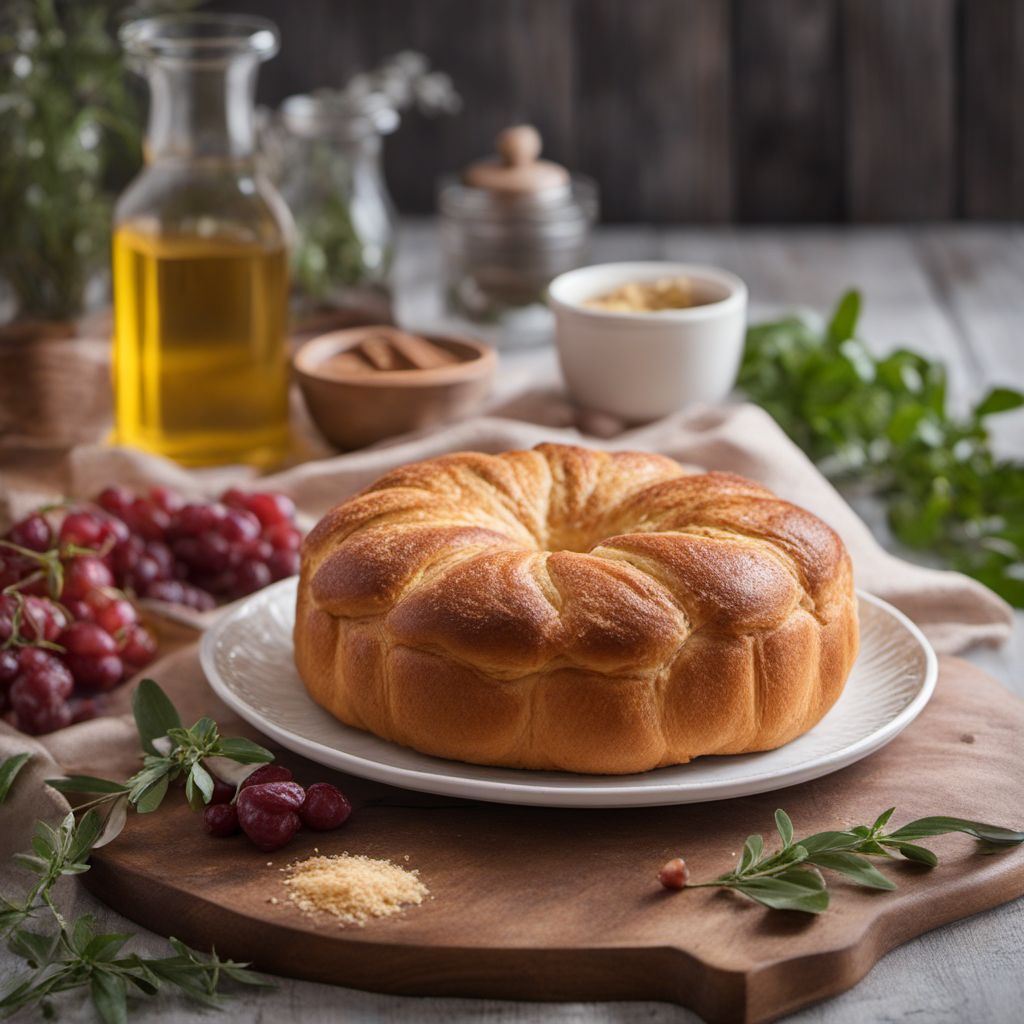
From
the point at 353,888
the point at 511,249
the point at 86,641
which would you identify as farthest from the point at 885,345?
the point at 353,888

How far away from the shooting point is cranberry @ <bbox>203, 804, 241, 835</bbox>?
159 centimetres

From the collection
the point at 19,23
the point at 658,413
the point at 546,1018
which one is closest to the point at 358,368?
the point at 658,413

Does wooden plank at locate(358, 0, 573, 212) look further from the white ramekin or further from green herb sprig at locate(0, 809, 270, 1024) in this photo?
green herb sprig at locate(0, 809, 270, 1024)

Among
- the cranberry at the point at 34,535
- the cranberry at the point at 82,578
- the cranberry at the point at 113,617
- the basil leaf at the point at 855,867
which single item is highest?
the cranberry at the point at 34,535

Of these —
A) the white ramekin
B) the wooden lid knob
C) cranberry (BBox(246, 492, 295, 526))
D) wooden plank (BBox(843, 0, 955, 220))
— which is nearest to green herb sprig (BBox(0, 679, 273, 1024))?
cranberry (BBox(246, 492, 295, 526))

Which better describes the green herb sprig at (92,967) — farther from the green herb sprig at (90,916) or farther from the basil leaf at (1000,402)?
the basil leaf at (1000,402)

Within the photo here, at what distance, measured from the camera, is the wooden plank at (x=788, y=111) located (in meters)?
4.51

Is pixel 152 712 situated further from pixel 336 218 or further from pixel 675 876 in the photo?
pixel 336 218

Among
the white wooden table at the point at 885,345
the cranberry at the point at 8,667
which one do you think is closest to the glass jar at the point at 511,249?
the white wooden table at the point at 885,345

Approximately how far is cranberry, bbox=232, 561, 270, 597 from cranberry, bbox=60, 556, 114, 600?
234mm

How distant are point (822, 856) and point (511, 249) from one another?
2026 mm

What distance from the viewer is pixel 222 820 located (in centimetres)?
159

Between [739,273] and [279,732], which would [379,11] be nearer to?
[739,273]

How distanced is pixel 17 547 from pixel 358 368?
0.94 m
